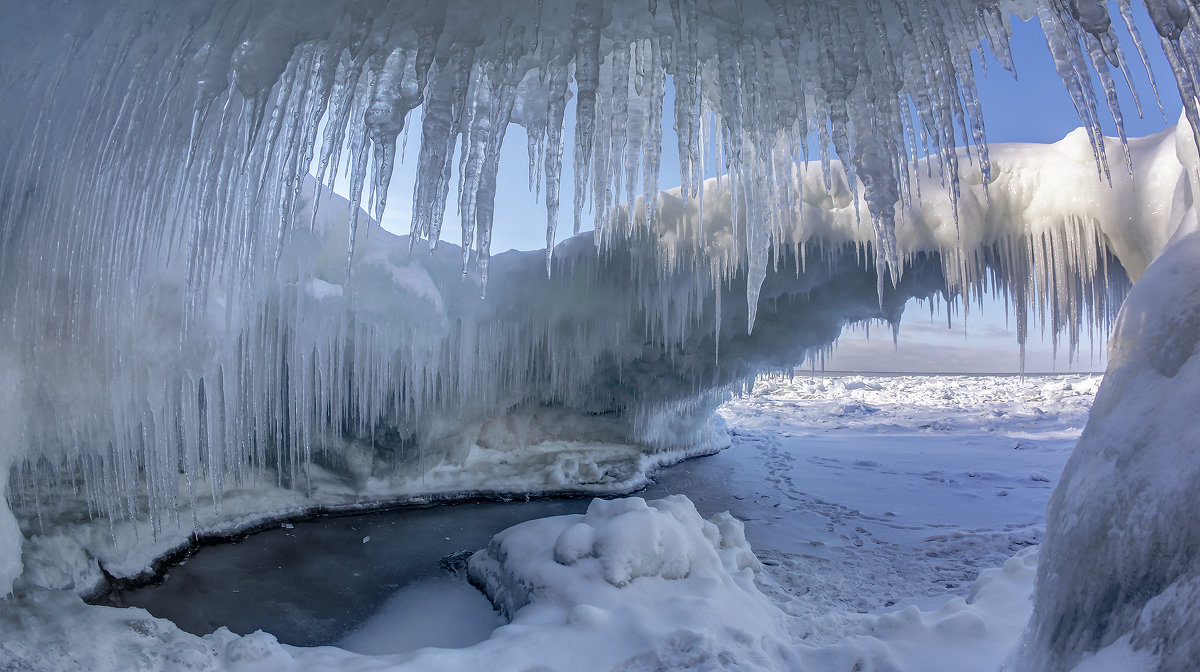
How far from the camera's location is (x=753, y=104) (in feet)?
10.3

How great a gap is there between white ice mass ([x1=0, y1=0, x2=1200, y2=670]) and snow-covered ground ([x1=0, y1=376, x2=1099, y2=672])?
2.4 inches

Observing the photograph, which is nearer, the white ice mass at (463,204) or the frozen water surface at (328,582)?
the white ice mass at (463,204)

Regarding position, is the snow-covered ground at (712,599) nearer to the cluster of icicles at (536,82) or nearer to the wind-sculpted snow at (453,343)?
the wind-sculpted snow at (453,343)

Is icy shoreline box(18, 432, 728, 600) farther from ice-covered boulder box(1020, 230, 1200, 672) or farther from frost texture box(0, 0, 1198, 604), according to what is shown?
ice-covered boulder box(1020, 230, 1200, 672)

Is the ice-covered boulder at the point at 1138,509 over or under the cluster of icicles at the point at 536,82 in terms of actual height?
under

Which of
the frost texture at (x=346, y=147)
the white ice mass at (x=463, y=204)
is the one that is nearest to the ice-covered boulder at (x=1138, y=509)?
the white ice mass at (x=463, y=204)

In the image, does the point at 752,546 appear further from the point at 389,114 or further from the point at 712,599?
the point at 389,114

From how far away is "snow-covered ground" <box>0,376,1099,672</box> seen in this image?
122 inches

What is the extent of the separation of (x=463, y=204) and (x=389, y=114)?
648 millimetres

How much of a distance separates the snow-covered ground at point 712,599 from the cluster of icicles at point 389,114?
1744 millimetres

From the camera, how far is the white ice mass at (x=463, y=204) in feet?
7.15

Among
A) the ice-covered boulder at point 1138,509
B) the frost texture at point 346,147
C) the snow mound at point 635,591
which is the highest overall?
the frost texture at point 346,147

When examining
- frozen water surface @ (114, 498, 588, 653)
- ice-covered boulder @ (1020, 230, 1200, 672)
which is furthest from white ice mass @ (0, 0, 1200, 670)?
frozen water surface @ (114, 498, 588, 653)

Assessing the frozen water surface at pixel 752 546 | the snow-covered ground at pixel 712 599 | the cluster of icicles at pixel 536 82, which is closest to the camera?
the cluster of icicles at pixel 536 82
